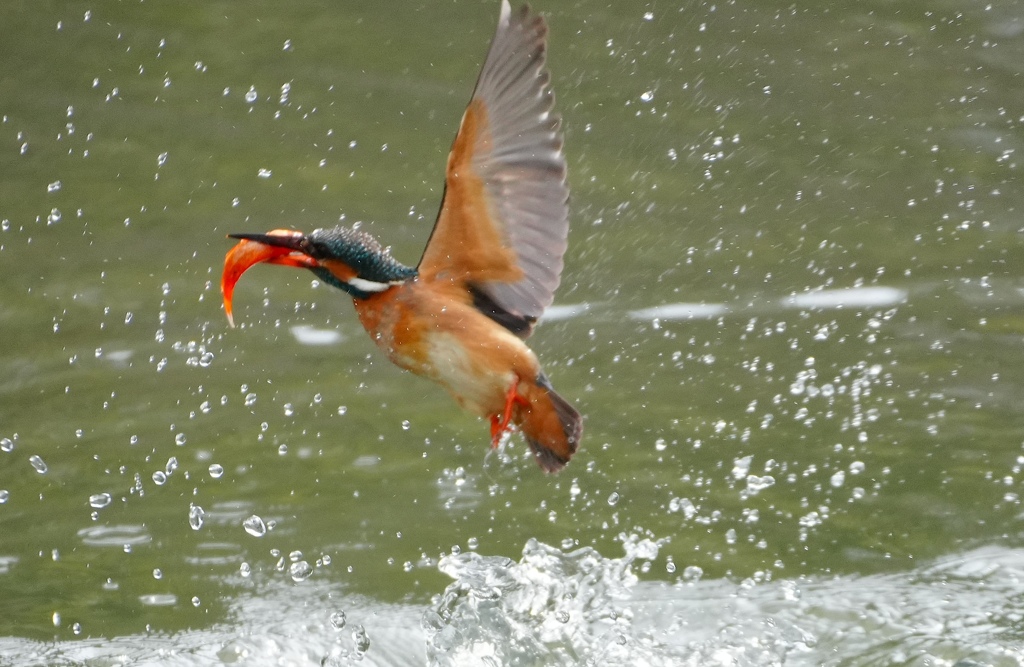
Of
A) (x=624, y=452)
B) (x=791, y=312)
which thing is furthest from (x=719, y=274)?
(x=624, y=452)

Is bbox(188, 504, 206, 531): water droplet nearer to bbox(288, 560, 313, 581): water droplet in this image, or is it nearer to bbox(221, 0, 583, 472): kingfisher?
bbox(288, 560, 313, 581): water droplet

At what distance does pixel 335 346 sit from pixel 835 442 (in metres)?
1.81

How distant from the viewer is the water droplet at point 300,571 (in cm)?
391

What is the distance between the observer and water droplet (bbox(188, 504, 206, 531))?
415cm

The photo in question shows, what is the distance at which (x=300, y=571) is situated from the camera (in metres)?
3.94

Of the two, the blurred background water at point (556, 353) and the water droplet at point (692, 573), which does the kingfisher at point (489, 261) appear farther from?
the water droplet at point (692, 573)

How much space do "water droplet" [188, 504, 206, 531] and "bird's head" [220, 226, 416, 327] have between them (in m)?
1.24

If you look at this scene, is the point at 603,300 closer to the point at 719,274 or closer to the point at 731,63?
the point at 719,274

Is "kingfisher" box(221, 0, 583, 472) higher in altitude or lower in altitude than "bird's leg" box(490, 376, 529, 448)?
higher

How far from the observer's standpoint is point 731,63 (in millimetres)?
6371

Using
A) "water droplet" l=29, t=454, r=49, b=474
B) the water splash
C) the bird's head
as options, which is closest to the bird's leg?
the bird's head

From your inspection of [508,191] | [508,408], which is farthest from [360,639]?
[508,191]

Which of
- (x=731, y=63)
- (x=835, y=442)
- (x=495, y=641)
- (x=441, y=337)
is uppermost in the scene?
(x=731, y=63)

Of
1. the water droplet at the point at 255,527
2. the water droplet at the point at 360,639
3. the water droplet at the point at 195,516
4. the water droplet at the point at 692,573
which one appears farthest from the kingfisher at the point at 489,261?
the water droplet at the point at 195,516
